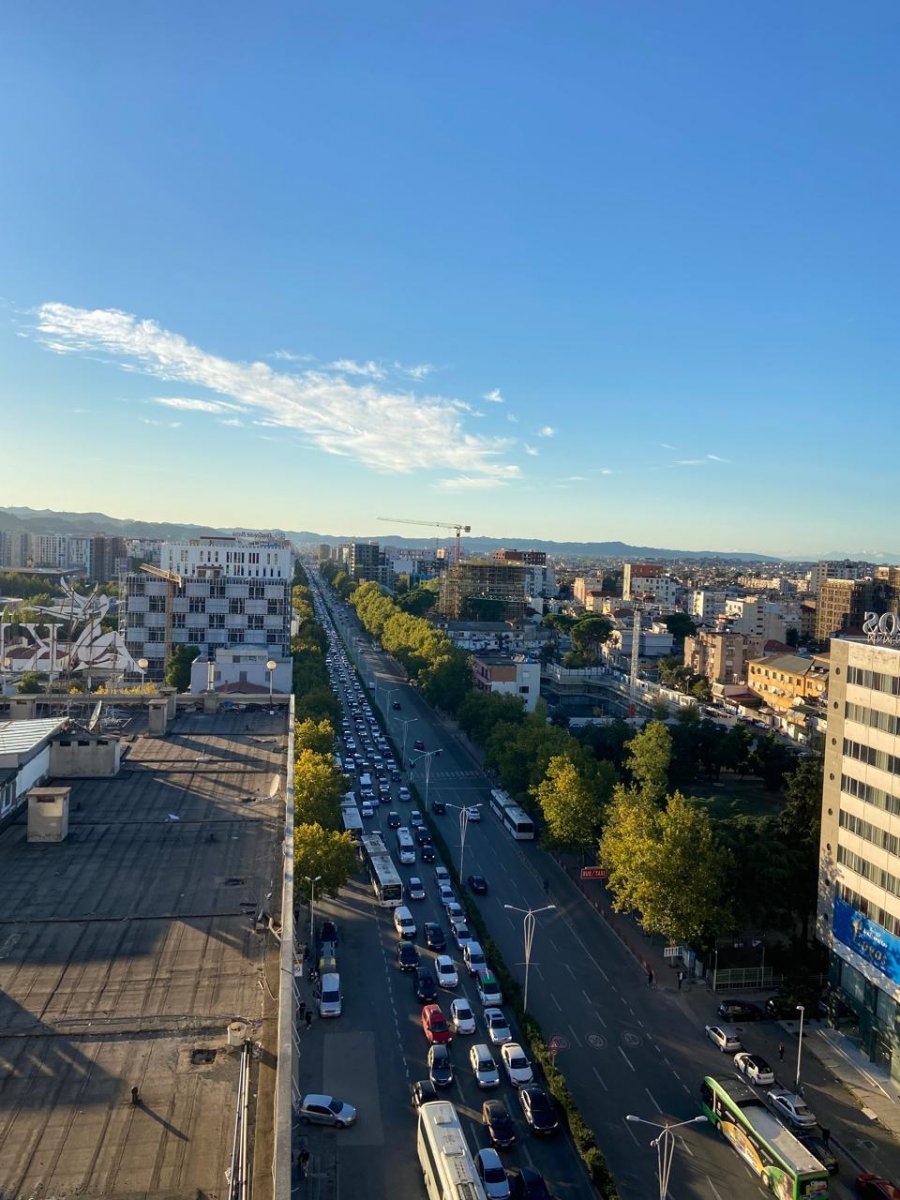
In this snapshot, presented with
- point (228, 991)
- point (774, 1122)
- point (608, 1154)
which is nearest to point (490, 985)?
point (608, 1154)

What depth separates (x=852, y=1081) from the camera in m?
21.2

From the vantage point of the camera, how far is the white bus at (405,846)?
3494cm

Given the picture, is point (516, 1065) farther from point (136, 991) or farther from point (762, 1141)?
point (136, 991)

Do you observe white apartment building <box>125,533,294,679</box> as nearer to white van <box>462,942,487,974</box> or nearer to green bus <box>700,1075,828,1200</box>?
white van <box>462,942,487,974</box>

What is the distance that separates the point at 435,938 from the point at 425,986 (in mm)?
3244

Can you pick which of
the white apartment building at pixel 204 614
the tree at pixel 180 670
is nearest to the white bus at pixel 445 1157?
the tree at pixel 180 670

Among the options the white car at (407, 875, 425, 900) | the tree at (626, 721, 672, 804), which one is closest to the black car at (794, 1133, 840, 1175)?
the white car at (407, 875, 425, 900)

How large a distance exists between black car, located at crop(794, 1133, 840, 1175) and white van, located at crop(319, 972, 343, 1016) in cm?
1190

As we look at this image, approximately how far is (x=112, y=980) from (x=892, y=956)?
61.5 feet

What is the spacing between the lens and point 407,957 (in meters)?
25.8

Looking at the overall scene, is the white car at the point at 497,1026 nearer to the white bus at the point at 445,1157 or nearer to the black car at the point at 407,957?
the black car at the point at 407,957

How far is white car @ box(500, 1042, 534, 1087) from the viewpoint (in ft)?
66.7

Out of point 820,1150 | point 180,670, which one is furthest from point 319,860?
point 180,670

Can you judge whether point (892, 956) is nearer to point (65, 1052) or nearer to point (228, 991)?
point (228, 991)
